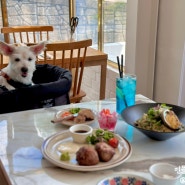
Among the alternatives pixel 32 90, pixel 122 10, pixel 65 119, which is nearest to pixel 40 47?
pixel 32 90

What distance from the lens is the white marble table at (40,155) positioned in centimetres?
92

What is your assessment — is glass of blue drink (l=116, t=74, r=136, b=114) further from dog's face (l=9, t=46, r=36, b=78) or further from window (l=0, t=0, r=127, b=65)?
window (l=0, t=0, r=127, b=65)

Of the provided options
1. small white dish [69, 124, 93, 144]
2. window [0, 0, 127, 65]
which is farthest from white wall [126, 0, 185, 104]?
small white dish [69, 124, 93, 144]

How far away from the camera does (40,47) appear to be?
6.37ft

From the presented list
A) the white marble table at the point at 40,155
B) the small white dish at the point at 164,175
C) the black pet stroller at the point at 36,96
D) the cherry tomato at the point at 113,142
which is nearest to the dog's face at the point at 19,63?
the black pet stroller at the point at 36,96

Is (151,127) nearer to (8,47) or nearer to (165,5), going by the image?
(8,47)

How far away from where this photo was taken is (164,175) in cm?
88

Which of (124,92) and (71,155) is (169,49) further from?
(71,155)

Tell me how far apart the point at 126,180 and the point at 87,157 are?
0.14 meters

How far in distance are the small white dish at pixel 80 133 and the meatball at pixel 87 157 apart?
12 cm

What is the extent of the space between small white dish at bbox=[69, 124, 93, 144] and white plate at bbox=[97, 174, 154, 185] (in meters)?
0.23

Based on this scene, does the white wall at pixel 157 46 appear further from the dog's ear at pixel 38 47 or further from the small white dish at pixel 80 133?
the small white dish at pixel 80 133

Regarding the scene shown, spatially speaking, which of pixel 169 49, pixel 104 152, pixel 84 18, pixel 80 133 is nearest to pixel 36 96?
pixel 80 133

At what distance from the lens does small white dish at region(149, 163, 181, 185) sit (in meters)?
0.84
